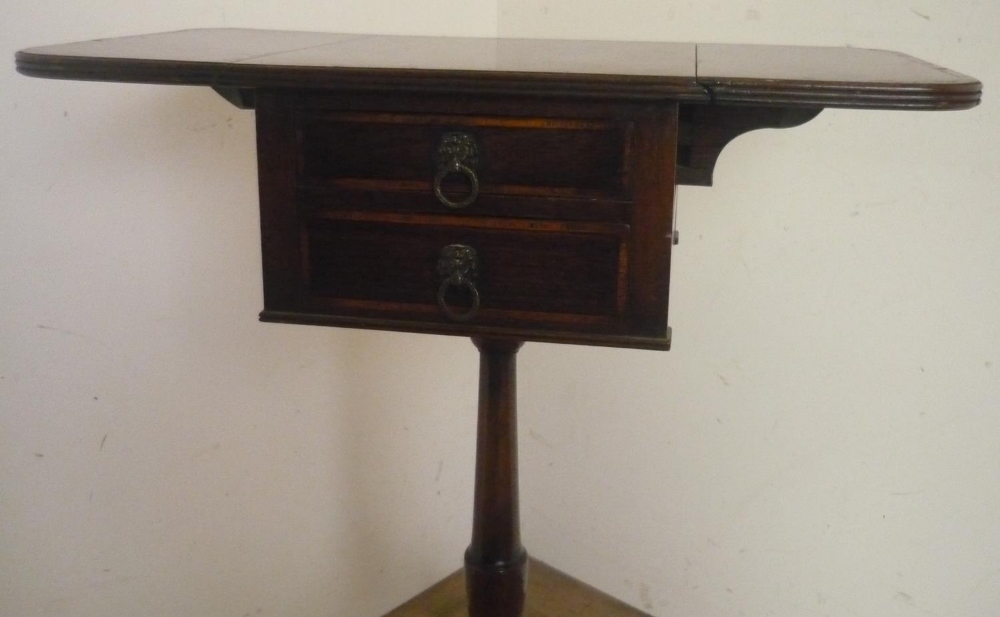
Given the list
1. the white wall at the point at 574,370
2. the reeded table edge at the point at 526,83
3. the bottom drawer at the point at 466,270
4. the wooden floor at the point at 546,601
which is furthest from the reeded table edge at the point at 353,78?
the wooden floor at the point at 546,601

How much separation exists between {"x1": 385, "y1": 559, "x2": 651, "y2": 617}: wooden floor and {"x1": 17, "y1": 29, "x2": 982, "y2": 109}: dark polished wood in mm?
970

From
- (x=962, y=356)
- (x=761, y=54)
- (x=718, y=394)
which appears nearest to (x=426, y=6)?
(x=761, y=54)

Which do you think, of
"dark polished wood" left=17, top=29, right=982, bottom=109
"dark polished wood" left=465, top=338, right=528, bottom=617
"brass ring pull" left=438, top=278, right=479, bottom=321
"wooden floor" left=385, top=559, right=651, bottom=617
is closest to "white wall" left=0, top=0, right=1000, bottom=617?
"wooden floor" left=385, top=559, right=651, bottom=617

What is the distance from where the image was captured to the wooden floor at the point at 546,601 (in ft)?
5.12

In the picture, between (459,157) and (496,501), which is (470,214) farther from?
(496,501)

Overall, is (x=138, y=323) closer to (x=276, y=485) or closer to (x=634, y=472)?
(x=276, y=485)

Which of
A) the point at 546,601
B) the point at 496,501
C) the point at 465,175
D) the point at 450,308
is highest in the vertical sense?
the point at 465,175

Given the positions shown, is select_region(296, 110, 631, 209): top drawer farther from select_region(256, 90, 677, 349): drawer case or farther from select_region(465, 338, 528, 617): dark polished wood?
select_region(465, 338, 528, 617): dark polished wood

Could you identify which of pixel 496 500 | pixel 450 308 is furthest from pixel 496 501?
pixel 450 308

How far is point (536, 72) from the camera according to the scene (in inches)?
Result: 30.0

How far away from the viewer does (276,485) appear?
1.38 meters

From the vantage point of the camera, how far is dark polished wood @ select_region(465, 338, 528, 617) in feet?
3.47

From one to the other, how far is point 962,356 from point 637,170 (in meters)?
0.63

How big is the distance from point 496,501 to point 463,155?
0.46 metres
